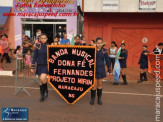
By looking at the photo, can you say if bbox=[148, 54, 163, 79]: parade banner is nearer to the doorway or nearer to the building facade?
the building facade

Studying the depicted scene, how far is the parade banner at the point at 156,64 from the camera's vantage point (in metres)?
8.98

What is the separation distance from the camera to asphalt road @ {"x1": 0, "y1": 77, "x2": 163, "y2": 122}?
495 cm

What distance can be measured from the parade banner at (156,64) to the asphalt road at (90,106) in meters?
1.72

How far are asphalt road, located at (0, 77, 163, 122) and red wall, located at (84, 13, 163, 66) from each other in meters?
6.55

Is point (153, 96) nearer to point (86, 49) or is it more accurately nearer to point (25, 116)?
point (86, 49)

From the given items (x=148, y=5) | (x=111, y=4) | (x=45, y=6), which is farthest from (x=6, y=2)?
(x=148, y=5)

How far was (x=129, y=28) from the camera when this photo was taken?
13609 millimetres

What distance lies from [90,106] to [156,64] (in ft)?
15.2

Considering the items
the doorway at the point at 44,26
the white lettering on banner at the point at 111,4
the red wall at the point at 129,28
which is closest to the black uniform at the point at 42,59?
the white lettering on banner at the point at 111,4

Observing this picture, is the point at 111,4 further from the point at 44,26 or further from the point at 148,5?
the point at 44,26

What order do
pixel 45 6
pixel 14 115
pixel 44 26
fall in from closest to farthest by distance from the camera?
1. pixel 14 115
2. pixel 45 6
3. pixel 44 26

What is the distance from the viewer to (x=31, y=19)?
1518cm

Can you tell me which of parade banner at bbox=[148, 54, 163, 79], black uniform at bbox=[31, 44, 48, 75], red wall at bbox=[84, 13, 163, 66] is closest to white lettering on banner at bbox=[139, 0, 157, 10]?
red wall at bbox=[84, 13, 163, 66]

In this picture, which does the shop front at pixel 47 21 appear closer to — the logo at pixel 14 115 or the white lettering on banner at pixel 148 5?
the white lettering on banner at pixel 148 5
